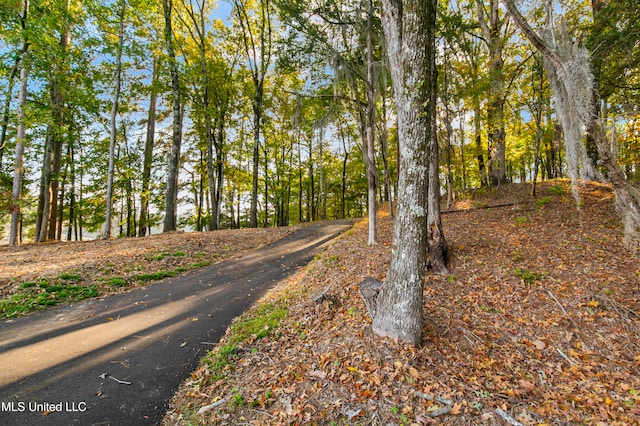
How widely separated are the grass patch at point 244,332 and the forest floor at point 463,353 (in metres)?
0.03

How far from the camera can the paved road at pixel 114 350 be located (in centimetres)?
300

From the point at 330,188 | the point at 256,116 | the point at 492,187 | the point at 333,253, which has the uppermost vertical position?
the point at 256,116

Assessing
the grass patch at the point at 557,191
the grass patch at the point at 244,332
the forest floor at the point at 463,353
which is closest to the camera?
the forest floor at the point at 463,353

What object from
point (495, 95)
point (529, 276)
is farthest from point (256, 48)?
point (529, 276)

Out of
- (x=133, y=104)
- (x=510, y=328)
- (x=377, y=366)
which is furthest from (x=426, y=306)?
(x=133, y=104)

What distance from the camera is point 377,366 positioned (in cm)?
324

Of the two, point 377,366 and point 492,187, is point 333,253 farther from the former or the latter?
point 492,187

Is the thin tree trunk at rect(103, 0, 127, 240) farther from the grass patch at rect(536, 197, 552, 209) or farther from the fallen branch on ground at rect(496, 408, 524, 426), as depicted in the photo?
the grass patch at rect(536, 197, 552, 209)

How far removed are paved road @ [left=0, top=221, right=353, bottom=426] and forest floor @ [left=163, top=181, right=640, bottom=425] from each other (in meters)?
0.45

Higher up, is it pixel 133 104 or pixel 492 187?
pixel 133 104

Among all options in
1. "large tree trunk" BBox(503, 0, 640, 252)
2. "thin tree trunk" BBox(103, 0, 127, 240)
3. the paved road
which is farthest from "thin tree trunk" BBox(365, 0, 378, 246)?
"thin tree trunk" BBox(103, 0, 127, 240)

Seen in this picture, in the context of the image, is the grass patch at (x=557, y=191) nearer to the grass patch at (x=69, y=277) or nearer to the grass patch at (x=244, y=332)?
the grass patch at (x=244, y=332)

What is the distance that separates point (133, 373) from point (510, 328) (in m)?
5.53

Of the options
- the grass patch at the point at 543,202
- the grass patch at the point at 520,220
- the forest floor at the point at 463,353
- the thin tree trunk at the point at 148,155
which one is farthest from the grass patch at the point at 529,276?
the thin tree trunk at the point at 148,155
